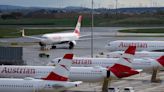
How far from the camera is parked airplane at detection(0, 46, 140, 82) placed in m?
67.3

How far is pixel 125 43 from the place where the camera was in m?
114

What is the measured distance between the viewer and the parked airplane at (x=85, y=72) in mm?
67312

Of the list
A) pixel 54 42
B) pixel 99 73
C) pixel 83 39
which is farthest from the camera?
pixel 83 39

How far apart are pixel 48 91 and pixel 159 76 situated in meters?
31.9

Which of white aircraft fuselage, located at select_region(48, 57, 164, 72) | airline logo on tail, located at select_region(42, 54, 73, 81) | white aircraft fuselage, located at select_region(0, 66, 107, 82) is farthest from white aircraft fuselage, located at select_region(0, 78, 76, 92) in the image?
white aircraft fuselage, located at select_region(48, 57, 164, 72)

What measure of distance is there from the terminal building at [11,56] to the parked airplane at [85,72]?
17382 millimetres

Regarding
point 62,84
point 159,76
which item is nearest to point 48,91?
point 62,84

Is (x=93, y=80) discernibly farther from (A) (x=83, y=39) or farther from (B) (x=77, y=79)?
(A) (x=83, y=39)

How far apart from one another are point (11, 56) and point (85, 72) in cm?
2381

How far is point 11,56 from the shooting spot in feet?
287

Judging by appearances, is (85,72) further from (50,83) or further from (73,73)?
(50,83)

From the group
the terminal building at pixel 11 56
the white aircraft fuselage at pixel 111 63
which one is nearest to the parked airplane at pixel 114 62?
the white aircraft fuselage at pixel 111 63

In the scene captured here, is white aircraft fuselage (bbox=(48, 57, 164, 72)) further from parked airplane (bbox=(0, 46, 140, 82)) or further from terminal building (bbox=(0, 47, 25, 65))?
terminal building (bbox=(0, 47, 25, 65))

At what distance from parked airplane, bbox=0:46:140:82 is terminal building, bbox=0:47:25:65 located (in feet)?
57.0
